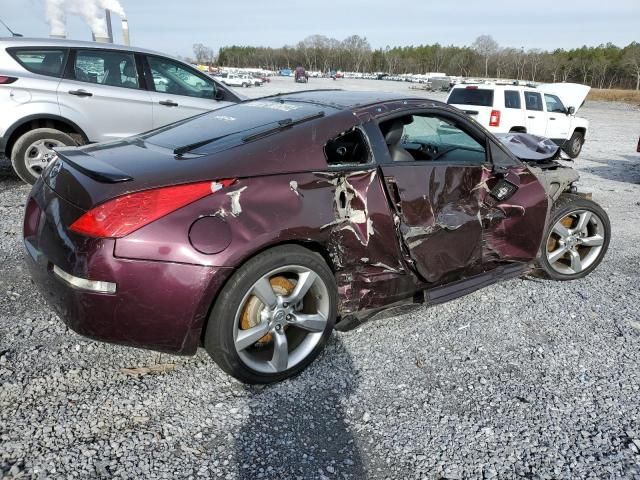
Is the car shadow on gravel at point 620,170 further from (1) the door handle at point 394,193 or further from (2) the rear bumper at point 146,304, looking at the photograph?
(2) the rear bumper at point 146,304

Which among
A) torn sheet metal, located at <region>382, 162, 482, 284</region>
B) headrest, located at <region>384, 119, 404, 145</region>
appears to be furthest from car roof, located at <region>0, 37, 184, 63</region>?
torn sheet metal, located at <region>382, 162, 482, 284</region>

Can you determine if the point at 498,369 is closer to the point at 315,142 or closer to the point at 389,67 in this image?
the point at 315,142

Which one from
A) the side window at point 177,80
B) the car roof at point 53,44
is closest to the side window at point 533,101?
the side window at point 177,80

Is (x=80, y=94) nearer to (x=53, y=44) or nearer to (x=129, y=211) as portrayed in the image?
(x=53, y=44)

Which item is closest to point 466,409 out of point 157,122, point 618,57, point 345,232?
point 345,232

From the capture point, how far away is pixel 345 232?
108 inches

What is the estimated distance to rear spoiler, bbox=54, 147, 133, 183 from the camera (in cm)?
235

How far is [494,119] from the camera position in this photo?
1104 cm

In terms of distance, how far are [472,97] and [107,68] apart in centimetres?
817

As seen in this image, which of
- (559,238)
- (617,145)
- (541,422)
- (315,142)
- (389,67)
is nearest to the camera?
(541,422)

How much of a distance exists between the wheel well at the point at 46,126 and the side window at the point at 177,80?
117 centimetres

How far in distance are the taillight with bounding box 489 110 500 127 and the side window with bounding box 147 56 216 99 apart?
6767 millimetres

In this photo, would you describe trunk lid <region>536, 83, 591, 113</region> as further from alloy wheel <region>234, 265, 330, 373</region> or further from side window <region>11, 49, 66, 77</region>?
alloy wheel <region>234, 265, 330, 373</region>

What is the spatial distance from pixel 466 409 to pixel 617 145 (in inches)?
598
